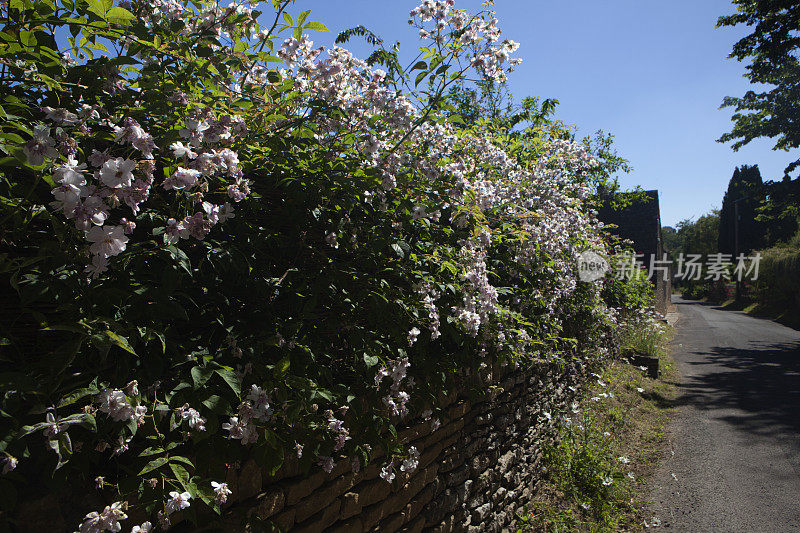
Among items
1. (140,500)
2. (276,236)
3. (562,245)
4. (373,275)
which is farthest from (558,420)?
(140,500)

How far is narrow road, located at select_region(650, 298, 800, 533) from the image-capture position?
476 cm

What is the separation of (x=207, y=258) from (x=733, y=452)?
7.29m

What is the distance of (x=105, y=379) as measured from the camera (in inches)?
64.8

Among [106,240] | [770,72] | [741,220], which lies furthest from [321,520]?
[741,220]

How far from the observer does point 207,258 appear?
1.96 metres

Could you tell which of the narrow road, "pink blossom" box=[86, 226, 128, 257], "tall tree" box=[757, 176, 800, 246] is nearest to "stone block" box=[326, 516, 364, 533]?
"pink blossom" box=[86, 226, 128, 257]

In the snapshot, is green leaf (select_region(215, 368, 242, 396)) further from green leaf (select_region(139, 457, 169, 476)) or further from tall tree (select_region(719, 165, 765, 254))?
tall tree (select_region(719, 165, 765, 254))

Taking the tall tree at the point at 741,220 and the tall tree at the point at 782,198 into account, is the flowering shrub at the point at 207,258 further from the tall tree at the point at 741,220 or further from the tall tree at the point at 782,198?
the tall tree at the point at 741,220

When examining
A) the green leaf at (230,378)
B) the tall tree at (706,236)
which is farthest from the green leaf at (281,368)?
the tall tree at (706,236)

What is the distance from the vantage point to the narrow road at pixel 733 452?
4.76 metres

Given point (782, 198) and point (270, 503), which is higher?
point (782, 198)

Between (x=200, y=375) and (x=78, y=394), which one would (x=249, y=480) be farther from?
(x=78, y=394)

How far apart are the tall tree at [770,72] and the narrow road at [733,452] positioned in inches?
477

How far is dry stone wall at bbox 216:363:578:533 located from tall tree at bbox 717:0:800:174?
59.9ft
